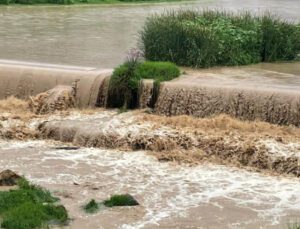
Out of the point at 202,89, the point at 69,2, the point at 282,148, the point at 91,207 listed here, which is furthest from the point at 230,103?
the point at 69,2

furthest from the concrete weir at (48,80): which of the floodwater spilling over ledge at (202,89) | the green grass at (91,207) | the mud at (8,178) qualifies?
the green grass at (91,207)

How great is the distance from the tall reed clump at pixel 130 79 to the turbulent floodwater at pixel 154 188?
73.6 inches

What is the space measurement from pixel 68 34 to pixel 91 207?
45.6ft

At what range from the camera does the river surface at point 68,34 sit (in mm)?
15543

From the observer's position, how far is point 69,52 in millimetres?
16312

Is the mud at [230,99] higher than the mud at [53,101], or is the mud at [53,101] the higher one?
the mud at [230,99]

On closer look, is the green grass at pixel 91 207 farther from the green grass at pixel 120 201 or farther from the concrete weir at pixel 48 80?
the concrete weir at pixel 48 80

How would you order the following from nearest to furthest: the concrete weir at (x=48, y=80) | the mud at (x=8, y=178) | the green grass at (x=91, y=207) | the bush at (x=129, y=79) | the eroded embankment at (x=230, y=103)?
1. the green grass at (x=91, y=207)
2. the mud at (x=8, y=178)
3. the eroded embankment at (x=230, y=103)
4. the bush at (x=129, y=79)
5. the concrete weir at (x=48, y=80)

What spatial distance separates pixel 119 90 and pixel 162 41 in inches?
96.8

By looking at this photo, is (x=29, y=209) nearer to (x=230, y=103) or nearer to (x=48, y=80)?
(x=230, y=103)

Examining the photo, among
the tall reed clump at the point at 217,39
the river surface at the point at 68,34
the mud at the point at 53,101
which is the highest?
the tall reed clump at the point at 217,39

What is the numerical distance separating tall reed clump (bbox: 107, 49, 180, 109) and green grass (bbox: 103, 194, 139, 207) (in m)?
4.00

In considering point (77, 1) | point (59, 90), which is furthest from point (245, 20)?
point (77, 1)

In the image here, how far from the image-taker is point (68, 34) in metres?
20.5
